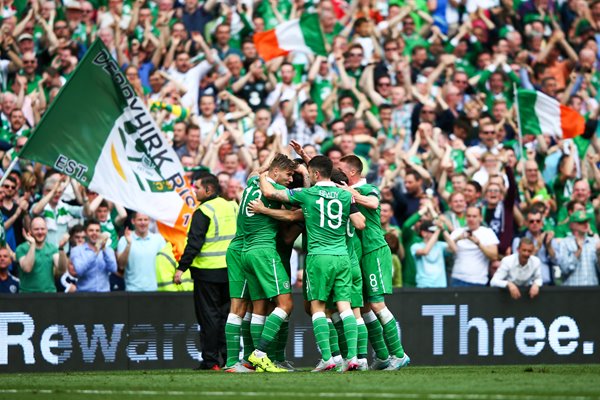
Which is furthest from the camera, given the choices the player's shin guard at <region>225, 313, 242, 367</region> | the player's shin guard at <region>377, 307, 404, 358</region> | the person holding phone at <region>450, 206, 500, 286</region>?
the person holding phone at <region>450, 206, 500, 286</region>

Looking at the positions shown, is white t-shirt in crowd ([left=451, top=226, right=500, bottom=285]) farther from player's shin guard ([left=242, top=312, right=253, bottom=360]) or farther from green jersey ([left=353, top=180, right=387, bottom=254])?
player's shin guard ([left=242, top=312, right=253, bottom=360])

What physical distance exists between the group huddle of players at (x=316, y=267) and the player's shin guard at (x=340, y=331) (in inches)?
0.5

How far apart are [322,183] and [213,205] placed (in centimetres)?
212

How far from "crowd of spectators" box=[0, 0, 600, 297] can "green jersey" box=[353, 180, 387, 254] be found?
115 inches

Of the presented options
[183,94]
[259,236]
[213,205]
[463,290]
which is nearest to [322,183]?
[259,236]

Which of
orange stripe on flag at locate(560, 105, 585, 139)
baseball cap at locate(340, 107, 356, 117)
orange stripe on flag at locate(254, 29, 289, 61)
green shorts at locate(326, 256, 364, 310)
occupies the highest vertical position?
orange stripe on flag at locate(254, 29, 289, 61)

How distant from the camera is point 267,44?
22.1 m

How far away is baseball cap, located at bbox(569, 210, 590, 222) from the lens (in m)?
19.9

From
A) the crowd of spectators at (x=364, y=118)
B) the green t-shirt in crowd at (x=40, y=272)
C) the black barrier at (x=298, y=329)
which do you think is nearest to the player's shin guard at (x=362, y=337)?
the black barrier at (x=298, y=329)

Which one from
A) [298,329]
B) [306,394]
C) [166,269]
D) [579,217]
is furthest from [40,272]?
[579,217]

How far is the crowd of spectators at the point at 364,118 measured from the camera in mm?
18969

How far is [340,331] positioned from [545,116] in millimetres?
7509

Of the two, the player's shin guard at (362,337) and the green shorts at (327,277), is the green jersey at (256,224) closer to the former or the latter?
the green shorts at (327,277)

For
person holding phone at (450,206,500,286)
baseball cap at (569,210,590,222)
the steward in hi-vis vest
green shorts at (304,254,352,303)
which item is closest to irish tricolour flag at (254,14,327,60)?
person holding phone at (450,206,500,286)
